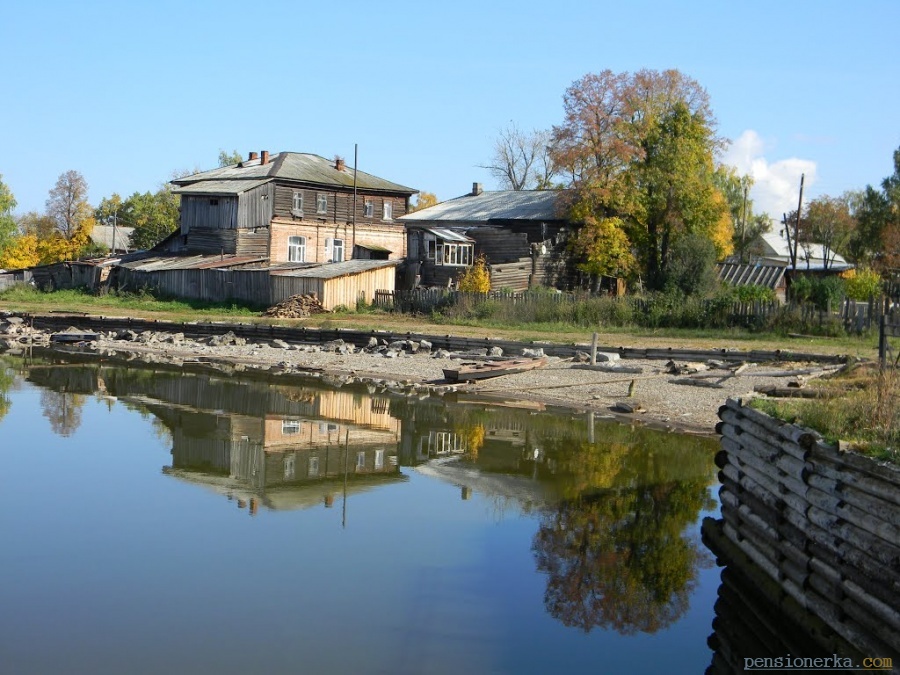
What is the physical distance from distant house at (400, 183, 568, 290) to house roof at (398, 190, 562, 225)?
61 millimetres

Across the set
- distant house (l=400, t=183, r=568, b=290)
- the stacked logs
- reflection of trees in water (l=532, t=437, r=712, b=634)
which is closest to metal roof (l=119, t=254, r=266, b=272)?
distant house (l=400, t=183, r=568, b=290)

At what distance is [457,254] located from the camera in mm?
55094

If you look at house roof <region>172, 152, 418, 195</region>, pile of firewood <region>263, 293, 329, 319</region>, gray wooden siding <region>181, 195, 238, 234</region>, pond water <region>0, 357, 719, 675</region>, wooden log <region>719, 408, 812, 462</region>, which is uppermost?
house roof <region>172, 152, 418, 195</region>

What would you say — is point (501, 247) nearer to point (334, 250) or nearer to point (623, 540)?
point (334, 250)

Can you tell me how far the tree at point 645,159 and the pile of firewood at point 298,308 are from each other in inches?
552

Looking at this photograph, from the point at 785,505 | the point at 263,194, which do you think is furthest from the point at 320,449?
the point at 263,194

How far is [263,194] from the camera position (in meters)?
58.8

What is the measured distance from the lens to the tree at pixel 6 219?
73.8m

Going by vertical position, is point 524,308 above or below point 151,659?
above

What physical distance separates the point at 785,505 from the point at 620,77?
43182mm

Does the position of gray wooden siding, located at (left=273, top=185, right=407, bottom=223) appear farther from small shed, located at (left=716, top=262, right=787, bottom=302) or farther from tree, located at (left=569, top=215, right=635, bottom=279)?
small shed, located at (left=716, top=262, right=787, bottom=302)

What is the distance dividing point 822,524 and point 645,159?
42.7m

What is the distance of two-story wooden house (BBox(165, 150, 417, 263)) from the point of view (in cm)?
5841

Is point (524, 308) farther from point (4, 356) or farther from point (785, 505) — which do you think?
point (785, 505)
